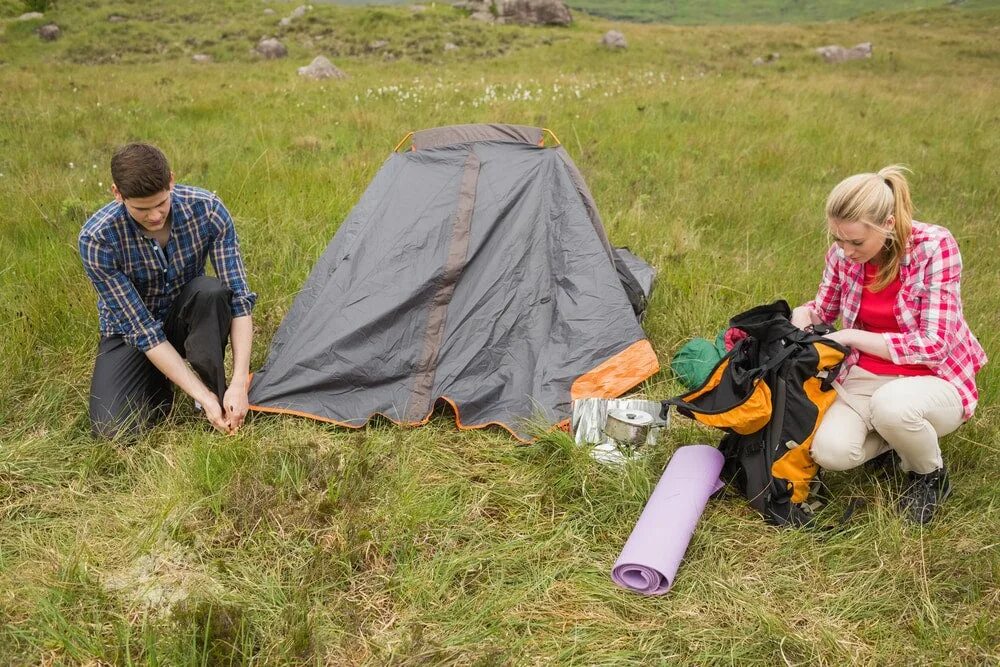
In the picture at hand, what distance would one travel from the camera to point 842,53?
20.1m

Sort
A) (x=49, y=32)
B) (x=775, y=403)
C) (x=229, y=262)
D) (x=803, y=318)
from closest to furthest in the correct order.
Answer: (x=775, y=403) → (x=803, y=318) → (x=229, y=262) → (x=49, y=32)

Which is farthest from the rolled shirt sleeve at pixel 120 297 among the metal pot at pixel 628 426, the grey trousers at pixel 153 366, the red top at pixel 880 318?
the red top at pixel 880 318

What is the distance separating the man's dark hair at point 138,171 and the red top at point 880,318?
3229mm

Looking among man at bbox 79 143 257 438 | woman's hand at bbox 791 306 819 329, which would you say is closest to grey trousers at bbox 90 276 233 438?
man at bbox 79 143 257 438

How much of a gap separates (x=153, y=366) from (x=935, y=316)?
3769 millimetres

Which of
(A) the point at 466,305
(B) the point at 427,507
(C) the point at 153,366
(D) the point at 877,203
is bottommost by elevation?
(B) the point at 427,507

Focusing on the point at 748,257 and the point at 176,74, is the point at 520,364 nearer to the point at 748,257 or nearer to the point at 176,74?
the point at 748,257

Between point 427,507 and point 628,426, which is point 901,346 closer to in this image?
point 628,426

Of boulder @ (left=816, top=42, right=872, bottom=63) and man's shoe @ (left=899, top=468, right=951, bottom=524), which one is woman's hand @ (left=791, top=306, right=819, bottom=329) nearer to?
man's shoe @ (left=899, top=468, right=951, bottom=524)

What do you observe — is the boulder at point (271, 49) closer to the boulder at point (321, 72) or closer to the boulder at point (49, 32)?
the boulder at point (321, 72)

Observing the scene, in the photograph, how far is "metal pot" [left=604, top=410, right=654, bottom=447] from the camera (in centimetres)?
357

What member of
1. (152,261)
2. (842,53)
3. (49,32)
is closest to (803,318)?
(152,261)

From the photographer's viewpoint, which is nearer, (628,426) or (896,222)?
(896,222)

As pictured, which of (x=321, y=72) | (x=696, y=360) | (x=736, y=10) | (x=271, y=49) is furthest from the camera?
(x=736, y=10)
